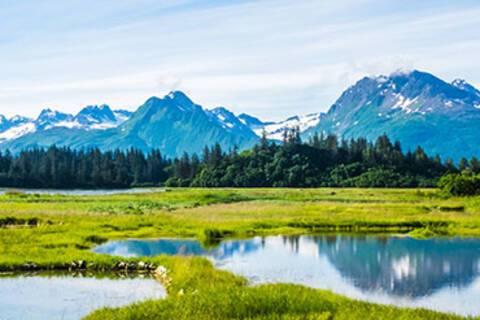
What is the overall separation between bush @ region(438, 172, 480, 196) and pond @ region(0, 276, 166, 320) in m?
87.4

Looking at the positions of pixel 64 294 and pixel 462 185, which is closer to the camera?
pixel 64 294

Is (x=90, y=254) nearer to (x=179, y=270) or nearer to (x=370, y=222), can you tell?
(x=179, y=270)

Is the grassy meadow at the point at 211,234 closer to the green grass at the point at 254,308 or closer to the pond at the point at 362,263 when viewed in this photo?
the green grass at the point at 254,308

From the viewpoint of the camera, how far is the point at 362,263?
50.6 m

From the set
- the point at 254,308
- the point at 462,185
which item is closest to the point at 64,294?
the point at 254,308

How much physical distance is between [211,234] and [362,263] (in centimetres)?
2214

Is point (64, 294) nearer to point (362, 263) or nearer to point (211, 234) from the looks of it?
point (362, 263)

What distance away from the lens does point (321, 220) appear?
7931 cm

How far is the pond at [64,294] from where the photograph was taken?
109 feet

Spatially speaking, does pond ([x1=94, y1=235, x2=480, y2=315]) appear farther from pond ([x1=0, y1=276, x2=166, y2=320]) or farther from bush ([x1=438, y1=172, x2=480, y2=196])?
bush ([x1=438, y1=172, x2=480, y2=196])

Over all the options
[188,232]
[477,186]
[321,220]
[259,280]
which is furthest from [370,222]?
[477,186]

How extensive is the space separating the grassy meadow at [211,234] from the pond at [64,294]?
2.23 m

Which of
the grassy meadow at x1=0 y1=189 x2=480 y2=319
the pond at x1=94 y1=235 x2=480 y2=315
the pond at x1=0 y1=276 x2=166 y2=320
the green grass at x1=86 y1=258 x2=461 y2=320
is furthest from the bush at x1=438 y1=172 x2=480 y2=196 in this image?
the green grass at x1=86 y1=258 x2=461 y2=320

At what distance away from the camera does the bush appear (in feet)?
379
